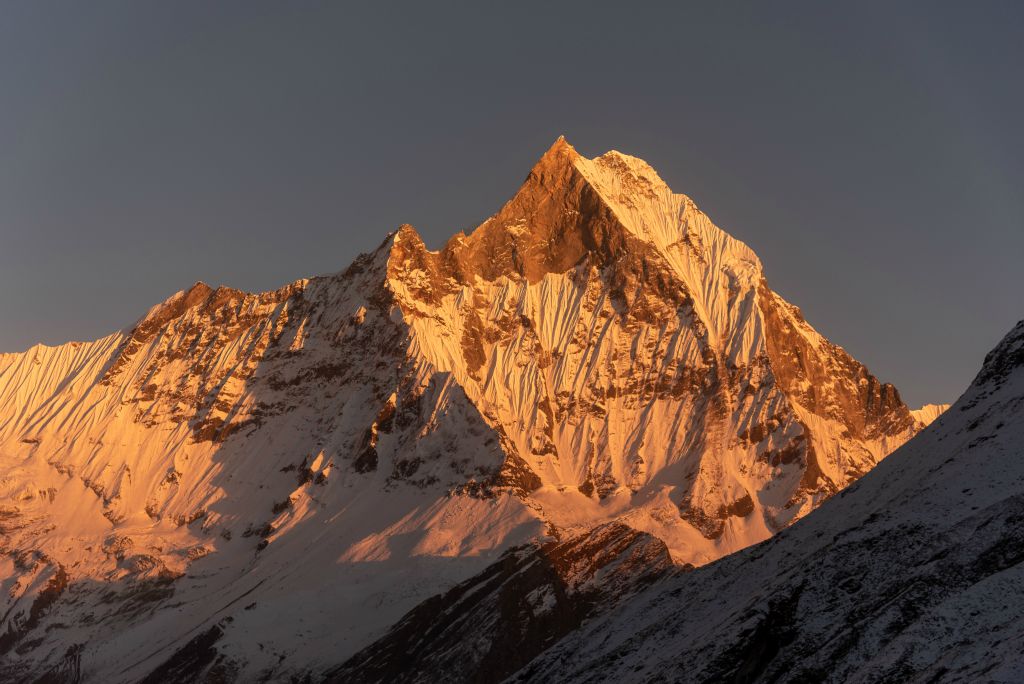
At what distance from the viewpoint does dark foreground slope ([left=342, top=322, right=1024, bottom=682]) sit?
111250 mm

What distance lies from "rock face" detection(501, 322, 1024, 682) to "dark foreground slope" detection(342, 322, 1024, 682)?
0.19m

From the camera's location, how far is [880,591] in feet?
437

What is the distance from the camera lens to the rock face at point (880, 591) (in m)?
111

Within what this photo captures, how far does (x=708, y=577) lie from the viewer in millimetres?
173125

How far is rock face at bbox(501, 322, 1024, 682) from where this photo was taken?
111250 mm

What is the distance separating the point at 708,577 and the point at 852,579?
3584 cm

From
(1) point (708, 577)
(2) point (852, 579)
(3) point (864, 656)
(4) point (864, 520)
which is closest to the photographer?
(3) point (864, 656)

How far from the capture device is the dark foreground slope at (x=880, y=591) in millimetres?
111250

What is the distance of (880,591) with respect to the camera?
133125 millimetres

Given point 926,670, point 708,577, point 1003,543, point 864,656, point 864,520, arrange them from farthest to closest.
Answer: point 708,577 → point 864,520 → point 1003,543 → point 864,656 → point 926,670

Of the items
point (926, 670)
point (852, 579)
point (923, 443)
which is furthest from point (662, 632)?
point (926, 670)

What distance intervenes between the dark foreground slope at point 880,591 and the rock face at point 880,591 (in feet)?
0.62

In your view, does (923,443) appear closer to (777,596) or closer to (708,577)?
(708,577)

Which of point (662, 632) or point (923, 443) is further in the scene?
point (923, 443)
